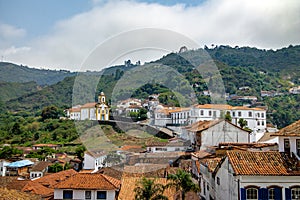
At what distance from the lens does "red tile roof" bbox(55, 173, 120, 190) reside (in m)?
18.3

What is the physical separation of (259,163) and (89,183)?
939 cm

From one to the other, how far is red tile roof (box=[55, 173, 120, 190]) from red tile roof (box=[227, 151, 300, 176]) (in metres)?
7.27

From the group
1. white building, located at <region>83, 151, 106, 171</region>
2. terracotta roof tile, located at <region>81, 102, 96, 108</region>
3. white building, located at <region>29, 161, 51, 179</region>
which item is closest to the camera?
white building, located at <region>83, 151, 106, 171</region>

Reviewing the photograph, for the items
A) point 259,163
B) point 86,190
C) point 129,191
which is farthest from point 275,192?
point 86,190

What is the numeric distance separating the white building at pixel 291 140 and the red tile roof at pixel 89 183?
897 centimetres

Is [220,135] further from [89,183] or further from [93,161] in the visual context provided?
[89,183]

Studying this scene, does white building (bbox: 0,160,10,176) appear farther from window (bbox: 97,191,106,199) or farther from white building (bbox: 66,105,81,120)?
white building (bbox: 66,105,81,120)

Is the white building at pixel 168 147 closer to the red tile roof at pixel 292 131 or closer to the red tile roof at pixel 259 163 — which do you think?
the red tile roof at pixel 292 131

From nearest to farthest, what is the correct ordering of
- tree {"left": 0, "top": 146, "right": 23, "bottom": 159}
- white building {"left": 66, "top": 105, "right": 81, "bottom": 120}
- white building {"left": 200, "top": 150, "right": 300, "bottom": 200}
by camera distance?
1. white building {"left": 200, "top": 150, "right": 300, "bottom": 200}
2. tree {"left": 0, "top": 146, "right": 23, "bottom": 159}
3. white building {"left": 66, "top": 105, "right": 81, "bottom": 120}

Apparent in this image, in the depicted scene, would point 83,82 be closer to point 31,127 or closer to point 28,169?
point 31,127

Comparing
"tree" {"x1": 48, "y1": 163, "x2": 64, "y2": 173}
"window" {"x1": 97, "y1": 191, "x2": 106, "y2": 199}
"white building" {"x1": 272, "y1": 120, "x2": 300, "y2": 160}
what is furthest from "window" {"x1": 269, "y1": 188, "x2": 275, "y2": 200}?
"tree" {"x1": 48, "y1": 163, "x2": 64, "y2": 173}

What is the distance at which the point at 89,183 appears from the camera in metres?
18.7

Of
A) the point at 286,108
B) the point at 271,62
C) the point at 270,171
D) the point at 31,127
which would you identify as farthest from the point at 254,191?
the point at 271,62

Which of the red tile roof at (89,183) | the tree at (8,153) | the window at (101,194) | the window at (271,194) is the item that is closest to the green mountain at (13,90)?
the tree at (8,153)
